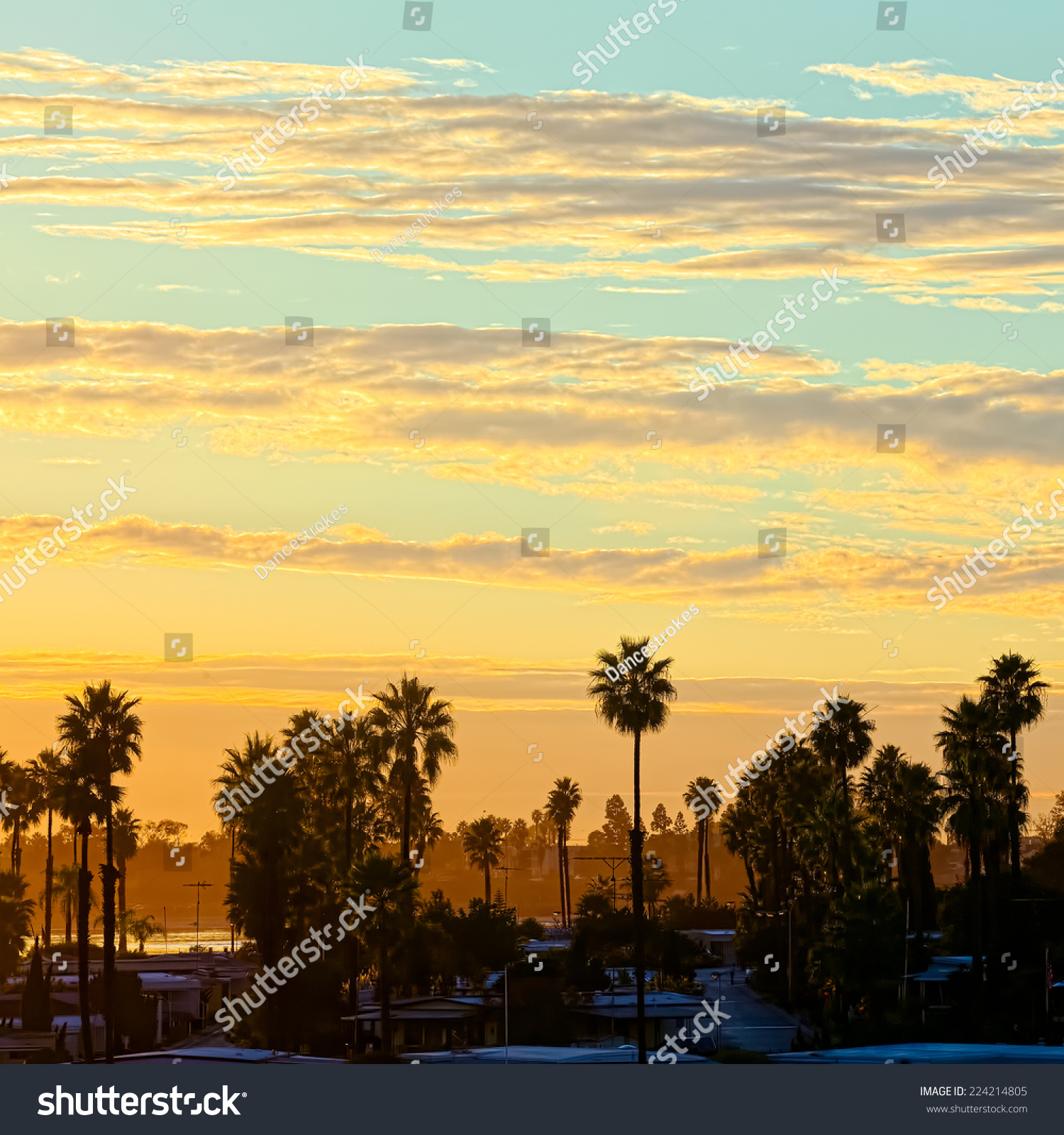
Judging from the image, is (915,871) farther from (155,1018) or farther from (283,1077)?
(283,1077)

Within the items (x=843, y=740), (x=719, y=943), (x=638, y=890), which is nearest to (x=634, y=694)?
(x=638, y=890)

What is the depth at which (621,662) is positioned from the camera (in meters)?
76.0

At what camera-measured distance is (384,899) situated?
71438 millimetres

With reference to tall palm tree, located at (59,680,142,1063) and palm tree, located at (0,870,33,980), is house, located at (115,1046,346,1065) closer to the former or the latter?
tall palm tree, located at (59,680,142,1063)

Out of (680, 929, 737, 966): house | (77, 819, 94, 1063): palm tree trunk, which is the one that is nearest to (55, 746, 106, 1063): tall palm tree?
(77, 819, 94, 1063): palm tree trunk

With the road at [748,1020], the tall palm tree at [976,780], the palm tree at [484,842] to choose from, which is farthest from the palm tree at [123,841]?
the tall palm tree at [976,780]

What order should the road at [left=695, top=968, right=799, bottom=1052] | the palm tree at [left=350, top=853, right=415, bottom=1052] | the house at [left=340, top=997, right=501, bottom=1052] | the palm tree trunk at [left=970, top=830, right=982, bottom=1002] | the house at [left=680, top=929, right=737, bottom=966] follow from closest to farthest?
1. the palm tree at [left=350, top=853, right=415, bottom=1052]
2. the road at [left=695, top=968, right=799, bottom=1052]
3. the palm tree trunk at [left=970, top=830, right=982, bottom=1002]
4. the house at [left=340, top=997, right=501, bottom=1052]
5. the house at [left=680, top=929, right=737, bottom=966]

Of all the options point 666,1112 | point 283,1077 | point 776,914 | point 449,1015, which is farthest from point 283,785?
point 776,914

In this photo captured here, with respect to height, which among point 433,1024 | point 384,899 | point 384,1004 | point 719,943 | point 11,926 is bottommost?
point 719,943

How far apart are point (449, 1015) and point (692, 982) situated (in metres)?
31.3

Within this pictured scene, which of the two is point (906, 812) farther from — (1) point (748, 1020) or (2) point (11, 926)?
(2) point (11, 926)

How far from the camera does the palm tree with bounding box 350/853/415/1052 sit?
70938mm

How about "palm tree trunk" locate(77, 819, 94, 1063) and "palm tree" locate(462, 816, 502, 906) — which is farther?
"palm tree" locate(462, 816, 502, 906)

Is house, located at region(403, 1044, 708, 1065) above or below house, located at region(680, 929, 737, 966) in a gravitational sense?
above
